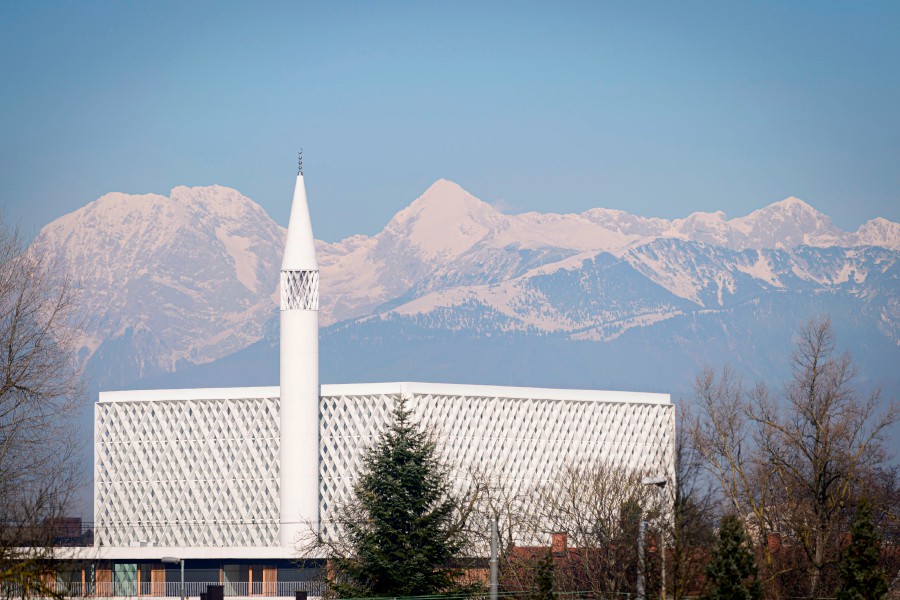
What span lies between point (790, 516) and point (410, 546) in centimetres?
2099

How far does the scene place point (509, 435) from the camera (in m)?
104

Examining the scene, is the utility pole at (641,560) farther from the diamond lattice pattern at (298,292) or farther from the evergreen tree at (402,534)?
the diamond lattice pattern at (298,292)

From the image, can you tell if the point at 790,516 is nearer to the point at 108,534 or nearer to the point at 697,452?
the point at 697,452

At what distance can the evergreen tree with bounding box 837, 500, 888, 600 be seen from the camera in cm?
5806

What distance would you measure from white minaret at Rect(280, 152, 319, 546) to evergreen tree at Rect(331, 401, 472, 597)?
3060 cm

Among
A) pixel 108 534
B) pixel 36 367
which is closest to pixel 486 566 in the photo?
pixel 36 367

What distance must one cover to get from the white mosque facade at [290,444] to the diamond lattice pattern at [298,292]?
0.09 m

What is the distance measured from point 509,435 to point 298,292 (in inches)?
736

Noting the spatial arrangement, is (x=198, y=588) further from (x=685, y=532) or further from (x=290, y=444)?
(x=685, y=532)

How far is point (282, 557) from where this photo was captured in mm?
93875

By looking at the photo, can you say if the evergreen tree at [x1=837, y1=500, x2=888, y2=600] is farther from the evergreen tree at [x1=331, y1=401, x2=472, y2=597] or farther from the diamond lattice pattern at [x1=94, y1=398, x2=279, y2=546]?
the diamond lattice pattern at [x1=94, y1=398, x2=279, y2=546]

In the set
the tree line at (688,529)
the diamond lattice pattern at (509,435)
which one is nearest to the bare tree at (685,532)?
the tree line at (688,529)

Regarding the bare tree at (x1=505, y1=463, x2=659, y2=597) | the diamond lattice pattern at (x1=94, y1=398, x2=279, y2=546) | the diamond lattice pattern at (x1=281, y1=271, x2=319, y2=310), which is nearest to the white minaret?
the diamond lattice pattern at (x1=281, y1=271, x2=319, y2=310)

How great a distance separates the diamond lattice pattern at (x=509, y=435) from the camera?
9819 centimetres
